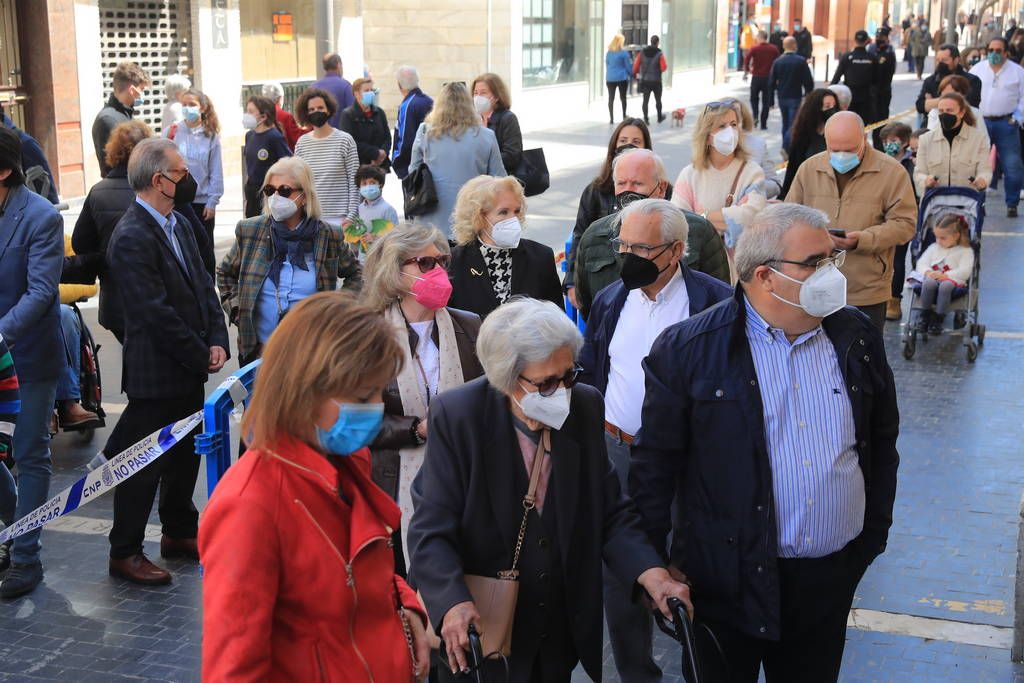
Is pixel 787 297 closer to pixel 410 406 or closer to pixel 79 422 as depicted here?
pixel 410 406

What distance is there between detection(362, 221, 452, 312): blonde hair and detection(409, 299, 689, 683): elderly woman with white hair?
3.94 feet

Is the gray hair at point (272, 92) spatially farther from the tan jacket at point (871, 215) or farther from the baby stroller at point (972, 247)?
the tan jacket at point (871, 215)

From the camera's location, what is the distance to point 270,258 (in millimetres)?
6590

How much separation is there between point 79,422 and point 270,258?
2.33 meters

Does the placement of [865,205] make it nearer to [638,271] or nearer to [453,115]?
[638,271]

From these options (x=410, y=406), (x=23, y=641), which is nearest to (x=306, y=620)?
(x=410, y=406)

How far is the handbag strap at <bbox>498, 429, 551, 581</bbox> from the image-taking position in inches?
146

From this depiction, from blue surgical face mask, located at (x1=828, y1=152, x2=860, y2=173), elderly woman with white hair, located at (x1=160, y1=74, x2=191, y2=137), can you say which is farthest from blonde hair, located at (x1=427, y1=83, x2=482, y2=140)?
elderly woman with white hair, located at (x1=160, y1=74, x2=191, y2=137)

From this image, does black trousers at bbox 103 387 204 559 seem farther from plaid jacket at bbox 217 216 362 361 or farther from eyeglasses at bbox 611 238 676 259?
eyeglasses at bbox 611 238 676 259

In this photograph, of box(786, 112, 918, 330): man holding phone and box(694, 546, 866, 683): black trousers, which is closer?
box(694, 546, 866, 683): black trousers

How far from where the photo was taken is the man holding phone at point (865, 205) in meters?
7.02

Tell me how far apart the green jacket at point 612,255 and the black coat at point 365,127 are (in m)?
8.75

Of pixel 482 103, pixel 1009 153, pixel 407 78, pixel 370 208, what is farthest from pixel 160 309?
pixel 1009 153

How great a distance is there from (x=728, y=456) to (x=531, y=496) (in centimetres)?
59
